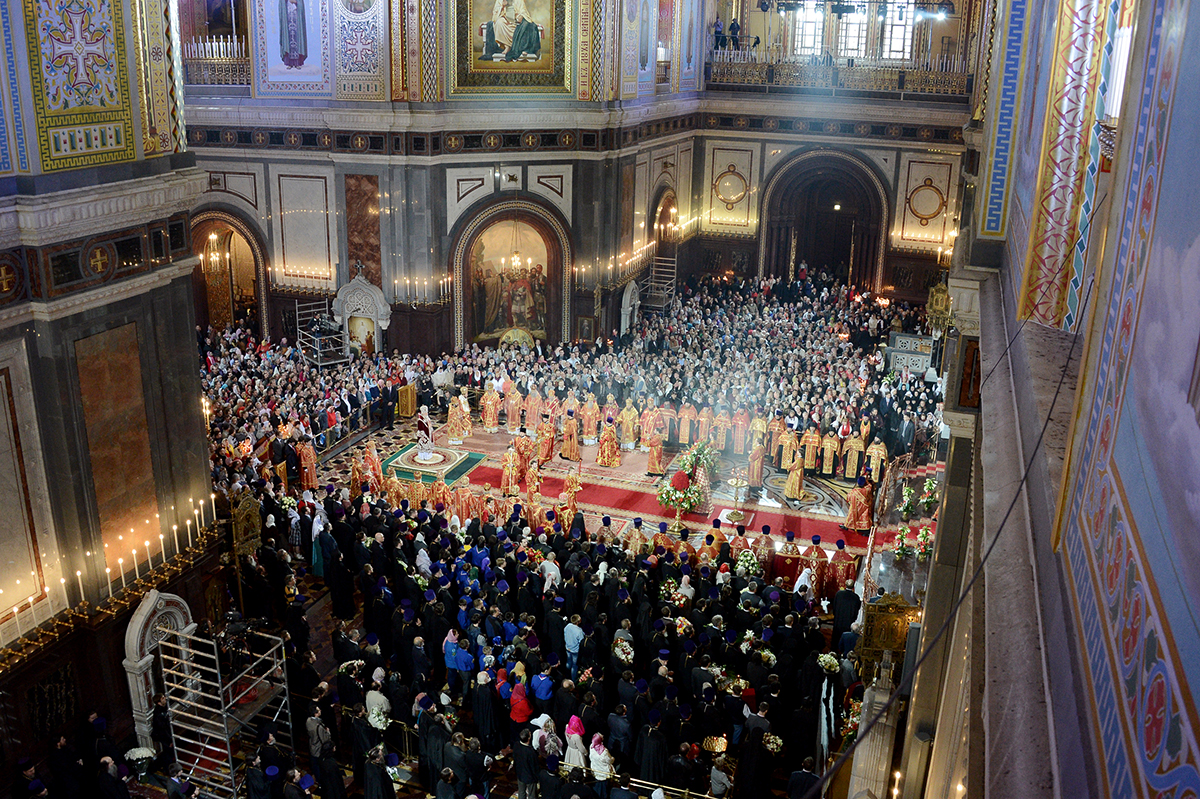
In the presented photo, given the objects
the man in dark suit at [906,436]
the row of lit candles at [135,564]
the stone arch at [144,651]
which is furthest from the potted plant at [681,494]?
the stone arch at [144,651]

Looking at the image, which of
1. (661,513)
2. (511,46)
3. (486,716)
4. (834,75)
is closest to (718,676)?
(486,716)

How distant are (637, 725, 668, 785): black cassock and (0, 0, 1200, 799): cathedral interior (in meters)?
0.34

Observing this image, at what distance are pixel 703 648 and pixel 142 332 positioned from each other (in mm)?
7524

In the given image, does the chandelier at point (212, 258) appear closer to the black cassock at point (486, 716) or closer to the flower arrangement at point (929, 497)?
the black cassock at point (486, 716)

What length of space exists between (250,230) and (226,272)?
306 centimetres

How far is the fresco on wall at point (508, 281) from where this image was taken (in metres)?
26.7

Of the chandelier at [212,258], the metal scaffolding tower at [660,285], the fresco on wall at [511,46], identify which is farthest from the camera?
the metal scaffolding tower at [660,285]

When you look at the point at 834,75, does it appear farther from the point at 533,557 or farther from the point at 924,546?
the point at 533,557

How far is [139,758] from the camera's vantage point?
11289mm

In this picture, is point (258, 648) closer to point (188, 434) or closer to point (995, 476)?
point (188, 434)

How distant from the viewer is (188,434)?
12.6m

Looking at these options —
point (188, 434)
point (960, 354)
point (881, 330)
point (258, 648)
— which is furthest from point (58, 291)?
point (881, 330)

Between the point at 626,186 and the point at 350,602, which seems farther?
the point at 626,186

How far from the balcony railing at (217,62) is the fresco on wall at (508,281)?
7095 millimetres
